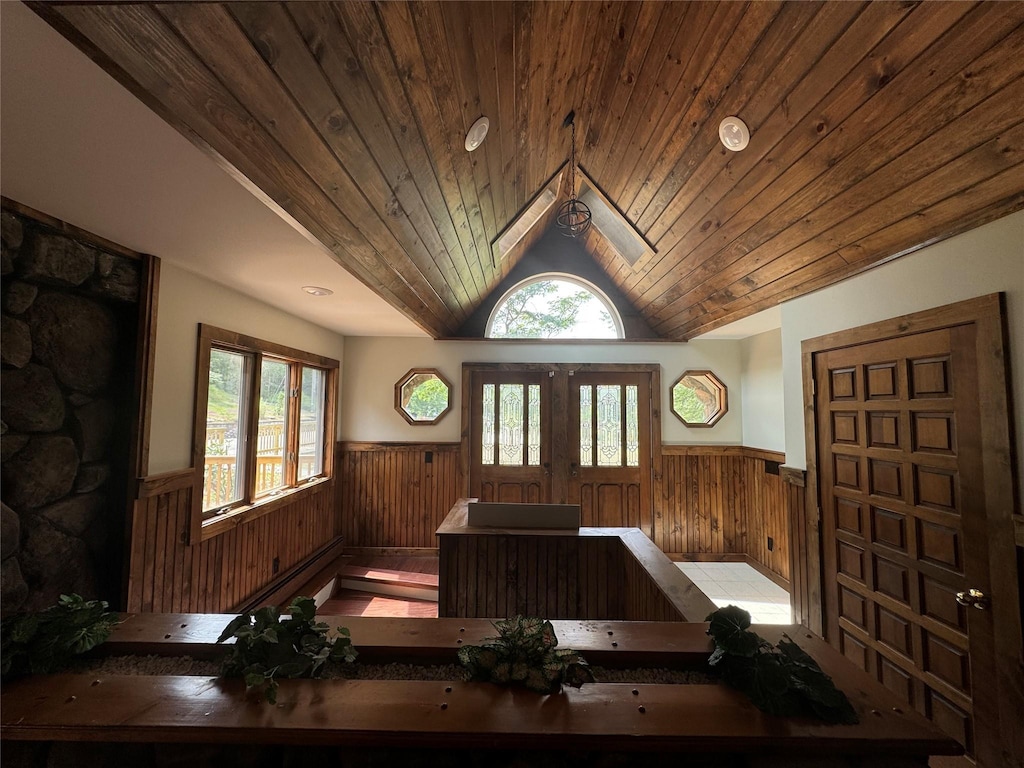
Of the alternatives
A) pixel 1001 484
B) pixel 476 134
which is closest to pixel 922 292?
pixel 1001 484

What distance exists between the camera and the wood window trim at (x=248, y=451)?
2211 millimetres

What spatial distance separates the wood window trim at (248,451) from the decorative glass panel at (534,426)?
2.05m

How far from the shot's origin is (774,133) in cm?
153

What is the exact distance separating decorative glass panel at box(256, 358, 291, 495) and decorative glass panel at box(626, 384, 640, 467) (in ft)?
10.7

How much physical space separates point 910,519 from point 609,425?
2511mm

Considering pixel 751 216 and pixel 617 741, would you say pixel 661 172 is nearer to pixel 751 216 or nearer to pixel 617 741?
pixel 751 216

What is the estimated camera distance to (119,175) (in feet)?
4.07

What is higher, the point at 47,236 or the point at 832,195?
the point at 832,195

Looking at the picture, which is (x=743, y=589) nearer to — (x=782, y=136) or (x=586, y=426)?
(x=586, y=426)

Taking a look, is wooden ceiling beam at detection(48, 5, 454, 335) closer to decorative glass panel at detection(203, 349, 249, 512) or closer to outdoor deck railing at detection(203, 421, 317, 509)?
decorative glass panel at detection(203, 349, 249, 512)

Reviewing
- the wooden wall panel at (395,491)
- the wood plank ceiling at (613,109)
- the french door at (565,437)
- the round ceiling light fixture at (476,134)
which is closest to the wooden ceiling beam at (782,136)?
the wood plank ceiling at (613,109)

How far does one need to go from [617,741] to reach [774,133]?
2026mm

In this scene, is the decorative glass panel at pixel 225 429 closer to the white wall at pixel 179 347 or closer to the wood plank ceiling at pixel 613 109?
the white wall at pixel 179 347

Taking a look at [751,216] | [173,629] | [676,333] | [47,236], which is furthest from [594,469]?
[47,236]
